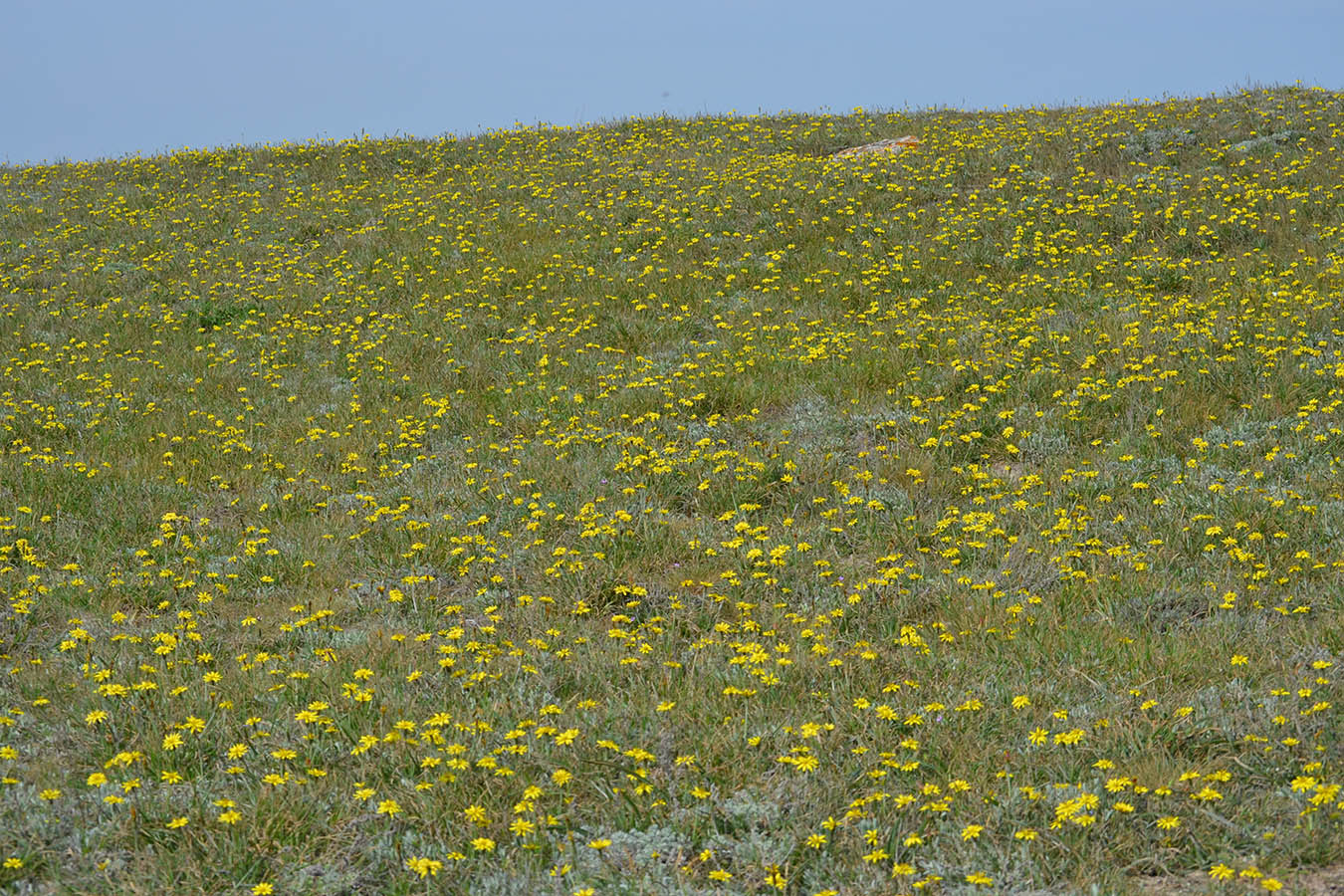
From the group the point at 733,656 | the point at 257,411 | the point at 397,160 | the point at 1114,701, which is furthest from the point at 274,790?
the point at 397,160

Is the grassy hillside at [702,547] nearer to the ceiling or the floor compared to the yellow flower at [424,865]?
nearer to the ceiling

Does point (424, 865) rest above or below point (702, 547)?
below

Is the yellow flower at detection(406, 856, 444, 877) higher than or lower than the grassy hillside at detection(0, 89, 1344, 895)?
lower

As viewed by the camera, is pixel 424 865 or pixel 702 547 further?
pixel 702 547

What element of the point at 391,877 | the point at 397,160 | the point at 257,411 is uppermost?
the point at 397,160

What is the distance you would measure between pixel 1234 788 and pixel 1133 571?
2.17 metres

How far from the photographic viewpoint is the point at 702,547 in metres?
6.90

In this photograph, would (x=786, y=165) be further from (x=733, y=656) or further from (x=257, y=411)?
(x=733, y=656)

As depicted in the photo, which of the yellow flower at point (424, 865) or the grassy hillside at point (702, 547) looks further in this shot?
the grassy hillside at point (702, 547)

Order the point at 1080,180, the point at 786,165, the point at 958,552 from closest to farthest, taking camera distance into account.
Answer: the point at 958,552
the point at 1080,180
the point at 786,165

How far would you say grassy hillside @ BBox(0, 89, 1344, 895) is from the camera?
389 cm

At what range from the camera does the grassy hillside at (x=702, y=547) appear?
3.89 meters

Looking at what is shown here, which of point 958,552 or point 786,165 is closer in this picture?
point 958,552

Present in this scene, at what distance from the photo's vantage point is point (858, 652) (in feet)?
17.0
